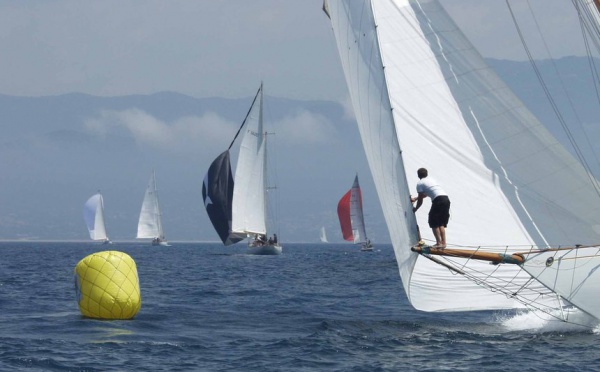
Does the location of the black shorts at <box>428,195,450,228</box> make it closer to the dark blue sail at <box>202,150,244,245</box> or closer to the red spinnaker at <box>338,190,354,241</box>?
the dark blue sail at <box>202,150,244,245</box>

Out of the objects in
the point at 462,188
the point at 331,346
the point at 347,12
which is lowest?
the point at 331,346

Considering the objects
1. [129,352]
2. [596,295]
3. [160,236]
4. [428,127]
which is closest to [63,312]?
[129,352]

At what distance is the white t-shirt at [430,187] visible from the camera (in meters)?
22.2

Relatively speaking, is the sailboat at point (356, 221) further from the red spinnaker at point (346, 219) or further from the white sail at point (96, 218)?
the white sail at point (96, 218)

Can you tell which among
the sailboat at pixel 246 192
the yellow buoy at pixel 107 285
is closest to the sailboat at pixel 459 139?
the yellow buoy at pixel 107 285

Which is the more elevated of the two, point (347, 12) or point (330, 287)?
point (347, 12)

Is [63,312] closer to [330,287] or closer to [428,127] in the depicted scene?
[428,127]

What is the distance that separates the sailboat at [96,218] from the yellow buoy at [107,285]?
12682cm

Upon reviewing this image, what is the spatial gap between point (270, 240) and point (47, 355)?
71628 mm

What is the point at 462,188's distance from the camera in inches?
950

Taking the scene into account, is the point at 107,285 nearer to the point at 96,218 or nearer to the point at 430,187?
the point at 430,187

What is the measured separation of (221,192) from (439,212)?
69774 mm

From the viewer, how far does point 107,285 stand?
25656mm

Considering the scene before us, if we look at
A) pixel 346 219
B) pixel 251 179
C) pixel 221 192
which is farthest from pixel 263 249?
pixel 346 219
